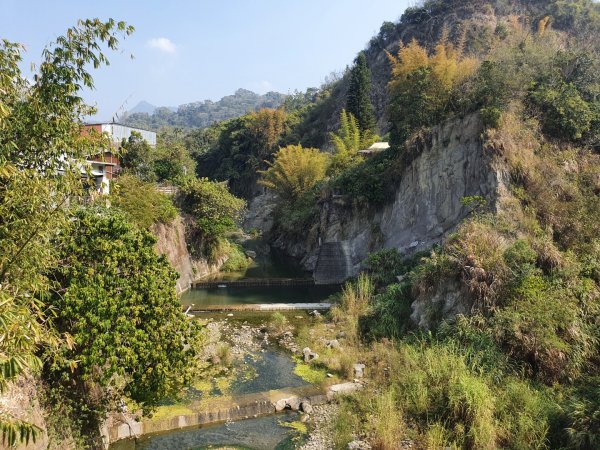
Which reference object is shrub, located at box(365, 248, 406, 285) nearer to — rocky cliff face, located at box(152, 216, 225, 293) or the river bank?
the river bank

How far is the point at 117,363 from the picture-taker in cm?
699

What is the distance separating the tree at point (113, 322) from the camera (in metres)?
6.91

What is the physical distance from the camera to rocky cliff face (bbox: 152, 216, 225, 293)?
64.8 ft

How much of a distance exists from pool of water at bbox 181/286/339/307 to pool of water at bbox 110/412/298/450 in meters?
9.04

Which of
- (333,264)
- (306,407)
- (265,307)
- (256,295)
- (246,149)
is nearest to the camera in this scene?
(306,407)

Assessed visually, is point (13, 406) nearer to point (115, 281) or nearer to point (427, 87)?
point (115, 281)

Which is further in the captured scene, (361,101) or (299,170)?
(361,101)

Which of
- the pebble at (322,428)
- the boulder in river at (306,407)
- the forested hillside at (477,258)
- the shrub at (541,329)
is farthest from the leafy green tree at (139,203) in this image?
the shrub at (541,329)

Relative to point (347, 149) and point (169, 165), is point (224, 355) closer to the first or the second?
point (169, 165)

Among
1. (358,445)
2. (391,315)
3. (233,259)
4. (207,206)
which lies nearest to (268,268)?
(233,259)

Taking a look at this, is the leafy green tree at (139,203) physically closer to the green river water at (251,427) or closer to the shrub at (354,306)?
the green river water at (251,427)

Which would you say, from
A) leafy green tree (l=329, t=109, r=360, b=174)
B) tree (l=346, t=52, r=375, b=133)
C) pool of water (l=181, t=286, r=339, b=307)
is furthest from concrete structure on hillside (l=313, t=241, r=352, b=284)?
tree (l=346, t=52, r=375, b=133)

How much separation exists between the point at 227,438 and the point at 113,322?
141 inches

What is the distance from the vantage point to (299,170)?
3053 cm
